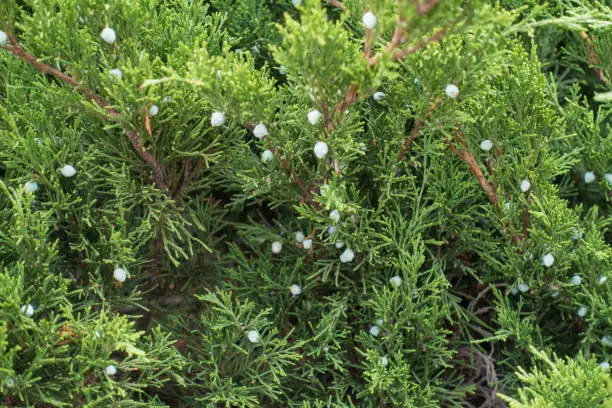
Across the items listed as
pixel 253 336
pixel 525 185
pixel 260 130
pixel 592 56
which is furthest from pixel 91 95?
pixel 592 56

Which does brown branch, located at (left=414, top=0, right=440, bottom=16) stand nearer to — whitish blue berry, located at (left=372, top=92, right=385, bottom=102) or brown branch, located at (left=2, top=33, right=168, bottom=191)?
whitish blue berry, located at (left=372, top=92, right=385, bottom=102)

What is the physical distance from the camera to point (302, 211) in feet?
4.00

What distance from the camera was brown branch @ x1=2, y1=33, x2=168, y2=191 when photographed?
1.16m

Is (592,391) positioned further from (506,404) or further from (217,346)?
(217,346)

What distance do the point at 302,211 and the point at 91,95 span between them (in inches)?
18.4

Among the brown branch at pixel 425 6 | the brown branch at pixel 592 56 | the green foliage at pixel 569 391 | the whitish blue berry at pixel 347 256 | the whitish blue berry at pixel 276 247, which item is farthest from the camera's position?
the brown branch at pixel 592 56

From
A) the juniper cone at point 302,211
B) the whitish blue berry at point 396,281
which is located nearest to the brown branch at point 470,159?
the juniper cone at point 302,211

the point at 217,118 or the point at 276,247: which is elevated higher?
the point at 217,118

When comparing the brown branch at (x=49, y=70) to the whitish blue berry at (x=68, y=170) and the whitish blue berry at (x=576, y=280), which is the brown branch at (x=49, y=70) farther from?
the whitish blue berry at (x=576, y=280)

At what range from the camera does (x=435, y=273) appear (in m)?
1.37

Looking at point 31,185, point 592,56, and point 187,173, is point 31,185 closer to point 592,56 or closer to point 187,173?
point 187,173

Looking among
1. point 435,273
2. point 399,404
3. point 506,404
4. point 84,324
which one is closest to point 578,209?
point 435,273

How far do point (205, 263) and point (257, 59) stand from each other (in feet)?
1.80

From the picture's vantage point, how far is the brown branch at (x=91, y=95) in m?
1.16
